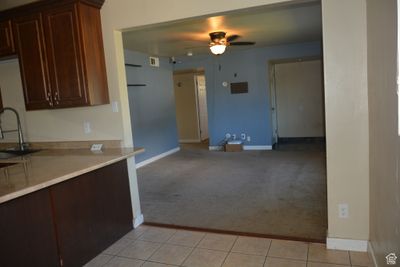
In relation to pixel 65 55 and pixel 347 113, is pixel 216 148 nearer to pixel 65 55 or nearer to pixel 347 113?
pixel 65 55

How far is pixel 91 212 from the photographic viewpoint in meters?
2.44

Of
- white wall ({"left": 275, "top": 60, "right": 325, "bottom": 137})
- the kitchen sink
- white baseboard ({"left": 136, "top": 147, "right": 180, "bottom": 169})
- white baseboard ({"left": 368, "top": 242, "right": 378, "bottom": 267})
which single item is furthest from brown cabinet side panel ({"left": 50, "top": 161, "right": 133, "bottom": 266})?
white wall ({"left": 275, "top": 60, "right": 325, "bottom": 137})

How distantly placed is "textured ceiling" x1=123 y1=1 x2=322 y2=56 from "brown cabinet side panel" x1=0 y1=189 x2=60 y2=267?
7.41 feet

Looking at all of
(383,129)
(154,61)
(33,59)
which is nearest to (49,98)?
(33,59)

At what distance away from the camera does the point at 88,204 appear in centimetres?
242

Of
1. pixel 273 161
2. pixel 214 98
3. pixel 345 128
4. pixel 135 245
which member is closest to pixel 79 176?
pixel 135 245

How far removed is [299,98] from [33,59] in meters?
6.31

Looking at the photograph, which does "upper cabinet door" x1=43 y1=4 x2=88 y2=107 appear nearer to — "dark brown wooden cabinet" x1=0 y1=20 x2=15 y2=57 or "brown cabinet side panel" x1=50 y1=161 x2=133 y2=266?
"dark brown wooden cabinet" x1=0 y1=20 x2=15 y2=57

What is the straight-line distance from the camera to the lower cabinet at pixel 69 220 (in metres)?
1.85

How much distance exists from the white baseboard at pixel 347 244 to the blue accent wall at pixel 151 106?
4.08m

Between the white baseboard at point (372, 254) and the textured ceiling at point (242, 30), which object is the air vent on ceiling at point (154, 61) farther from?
the white baseboard at point (372, 254)

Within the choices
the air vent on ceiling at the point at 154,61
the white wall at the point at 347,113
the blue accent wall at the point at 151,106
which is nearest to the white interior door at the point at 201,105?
the blue accent wall at the point at 151,106

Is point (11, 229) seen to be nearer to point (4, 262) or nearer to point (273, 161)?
point (4, 262)

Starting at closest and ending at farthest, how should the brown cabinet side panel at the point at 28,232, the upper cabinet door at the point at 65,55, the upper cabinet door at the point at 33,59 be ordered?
the brown cabinet side panel at the point at 28,232 → the upper cabinet door at the point at 65,55 → the upper cabinet door at the point at 33,59
